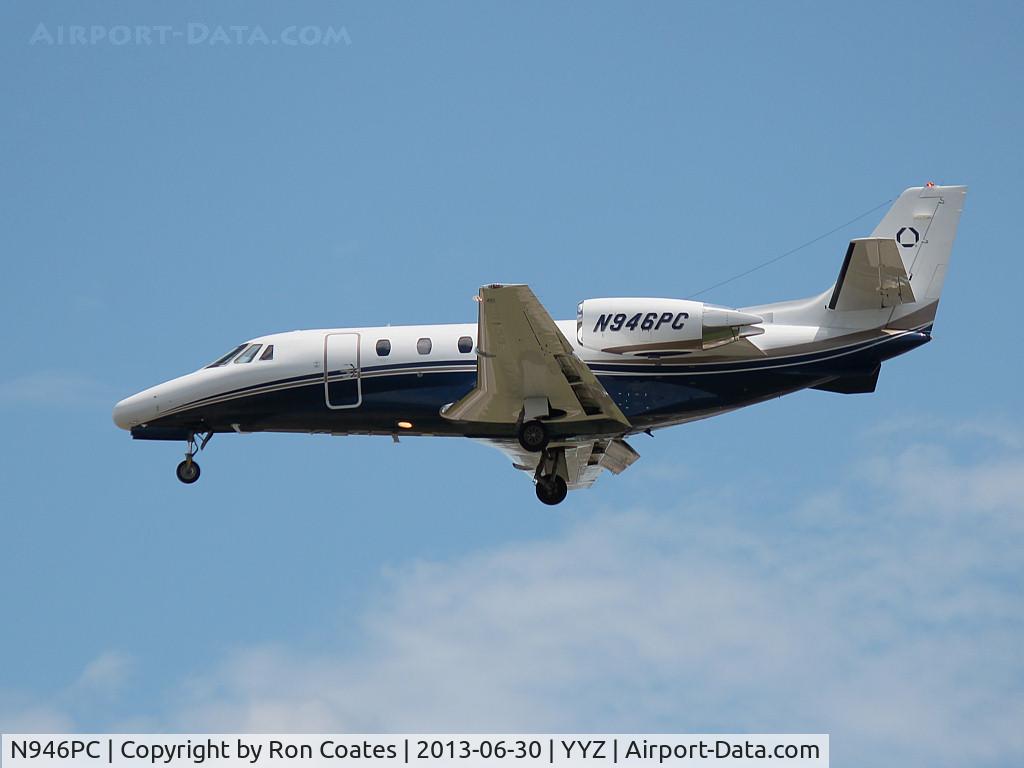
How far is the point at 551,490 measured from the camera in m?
27.2

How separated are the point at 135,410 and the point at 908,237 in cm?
1402

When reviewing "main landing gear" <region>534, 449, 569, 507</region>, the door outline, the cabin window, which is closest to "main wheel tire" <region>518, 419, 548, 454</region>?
"main landing gear" <region>534, 449, 569, 507</region>

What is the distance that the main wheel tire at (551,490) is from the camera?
1071 inches

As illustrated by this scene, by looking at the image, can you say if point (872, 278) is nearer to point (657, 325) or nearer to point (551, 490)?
point (657, 325)

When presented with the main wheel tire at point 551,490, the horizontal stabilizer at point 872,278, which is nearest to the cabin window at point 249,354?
the main wheel tire at point 551,490

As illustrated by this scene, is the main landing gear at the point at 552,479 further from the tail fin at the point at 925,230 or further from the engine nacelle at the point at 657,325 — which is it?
the tail fin at the point at 925,230

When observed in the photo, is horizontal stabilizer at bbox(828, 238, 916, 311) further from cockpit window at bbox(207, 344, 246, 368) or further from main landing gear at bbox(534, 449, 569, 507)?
cockpit window at bbox(207, 344, 246, 368)

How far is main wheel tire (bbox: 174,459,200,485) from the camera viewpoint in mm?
28094

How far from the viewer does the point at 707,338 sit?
24.4 metres

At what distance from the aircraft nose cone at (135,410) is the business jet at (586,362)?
0.54 metres

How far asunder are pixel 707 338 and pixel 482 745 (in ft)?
24.6

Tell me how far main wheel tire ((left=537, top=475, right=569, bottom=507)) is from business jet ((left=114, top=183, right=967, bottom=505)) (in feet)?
0.08

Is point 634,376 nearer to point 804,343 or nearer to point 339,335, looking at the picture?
point 804,343

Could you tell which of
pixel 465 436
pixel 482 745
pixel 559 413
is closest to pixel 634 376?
pixel 559 413
